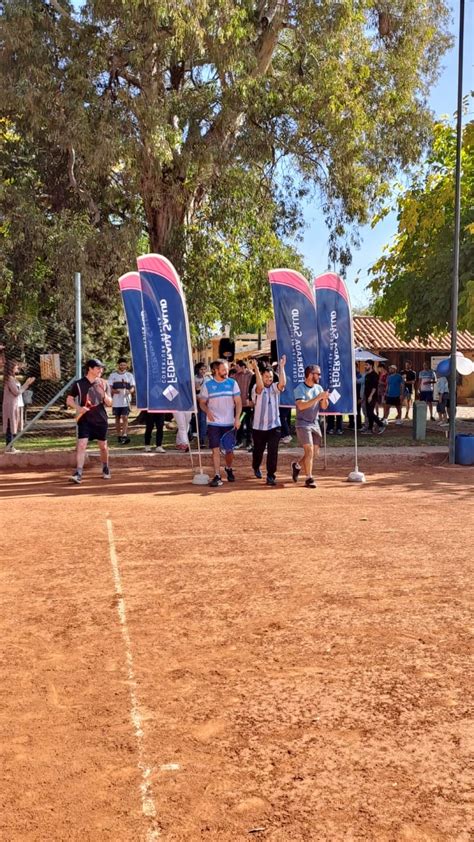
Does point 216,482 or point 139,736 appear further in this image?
point 216,482

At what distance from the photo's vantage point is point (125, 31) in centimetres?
1750

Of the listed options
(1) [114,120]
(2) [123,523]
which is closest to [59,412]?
(1) [114,120]

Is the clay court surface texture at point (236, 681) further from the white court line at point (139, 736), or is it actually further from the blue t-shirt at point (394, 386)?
the blue t-shirt at point (394, 386)

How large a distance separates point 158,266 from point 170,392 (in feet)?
6.34

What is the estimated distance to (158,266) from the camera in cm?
1314

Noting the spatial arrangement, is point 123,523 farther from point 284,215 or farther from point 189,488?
point 284,215

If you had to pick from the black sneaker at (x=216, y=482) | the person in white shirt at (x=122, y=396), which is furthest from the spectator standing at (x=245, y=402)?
the black sneaker at (x=216, y=482)

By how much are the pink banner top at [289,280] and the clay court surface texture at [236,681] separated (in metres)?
5.90

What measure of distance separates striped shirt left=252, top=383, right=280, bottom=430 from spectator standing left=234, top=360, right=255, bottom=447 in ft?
13.8

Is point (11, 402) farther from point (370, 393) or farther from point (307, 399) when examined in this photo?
point (370, 393)

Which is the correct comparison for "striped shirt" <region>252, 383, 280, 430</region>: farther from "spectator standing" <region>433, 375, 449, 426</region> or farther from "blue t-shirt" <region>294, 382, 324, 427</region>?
"spectator standing" <region>433, 375, 449, 426</region>

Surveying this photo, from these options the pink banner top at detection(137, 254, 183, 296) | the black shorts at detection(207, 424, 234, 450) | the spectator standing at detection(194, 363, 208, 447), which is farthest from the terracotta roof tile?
the black shorts at detection(207, 424, 234, 450)

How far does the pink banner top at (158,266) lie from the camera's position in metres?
13.1

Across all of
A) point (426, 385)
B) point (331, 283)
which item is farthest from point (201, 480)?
point (426, 385)
